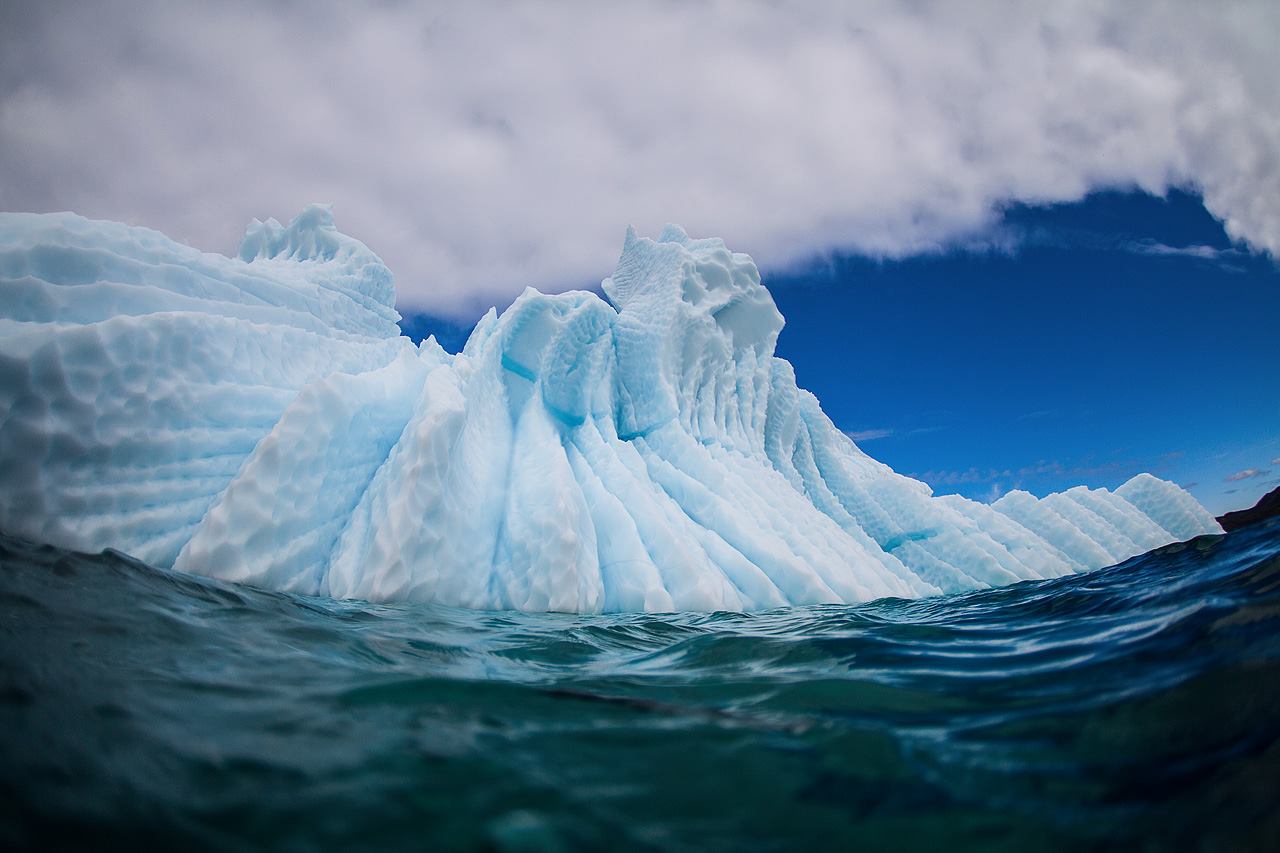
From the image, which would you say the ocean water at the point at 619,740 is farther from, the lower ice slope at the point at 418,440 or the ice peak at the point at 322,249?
the ice peak at the point at 322,249

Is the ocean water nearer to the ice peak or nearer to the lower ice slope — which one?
the lower ice slope

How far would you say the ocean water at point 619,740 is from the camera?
1.33m

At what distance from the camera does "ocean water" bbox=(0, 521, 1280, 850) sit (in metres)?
1.33

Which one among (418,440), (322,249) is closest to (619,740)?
(418,440)

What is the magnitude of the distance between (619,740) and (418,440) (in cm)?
443

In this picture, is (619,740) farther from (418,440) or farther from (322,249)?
(322,249)

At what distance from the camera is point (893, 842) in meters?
1.38

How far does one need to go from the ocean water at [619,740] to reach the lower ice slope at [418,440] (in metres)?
1.90

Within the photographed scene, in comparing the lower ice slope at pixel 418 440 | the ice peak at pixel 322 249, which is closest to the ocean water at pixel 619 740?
the lower ice slope at pixel 418 440

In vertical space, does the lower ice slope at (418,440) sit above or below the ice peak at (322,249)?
below

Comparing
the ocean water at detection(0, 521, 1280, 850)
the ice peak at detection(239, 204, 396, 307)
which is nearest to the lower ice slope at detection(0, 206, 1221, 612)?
the ice peak at detection(239, 204, 396, 307)

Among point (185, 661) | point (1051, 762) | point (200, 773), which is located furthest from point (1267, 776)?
point (185, 661)

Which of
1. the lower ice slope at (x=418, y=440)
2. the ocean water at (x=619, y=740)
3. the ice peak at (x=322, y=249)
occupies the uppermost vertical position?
the ice peak at (x=322, y=249)

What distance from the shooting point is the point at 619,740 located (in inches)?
74.3
